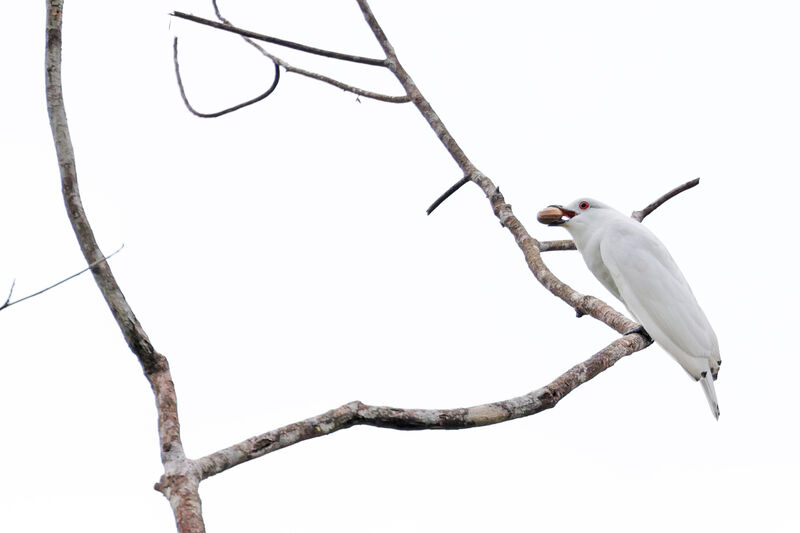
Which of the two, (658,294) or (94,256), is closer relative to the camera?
(94,256)

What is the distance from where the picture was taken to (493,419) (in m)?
3.03

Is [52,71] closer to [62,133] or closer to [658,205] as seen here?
[62,133]

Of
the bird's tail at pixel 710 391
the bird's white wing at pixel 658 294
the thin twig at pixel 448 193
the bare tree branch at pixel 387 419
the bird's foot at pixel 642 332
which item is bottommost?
the bare tree branch at pixel 387 419

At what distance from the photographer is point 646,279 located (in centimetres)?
567

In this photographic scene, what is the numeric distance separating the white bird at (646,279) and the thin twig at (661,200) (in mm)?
400

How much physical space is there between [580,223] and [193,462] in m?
4.00

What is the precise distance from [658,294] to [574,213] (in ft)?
2.83

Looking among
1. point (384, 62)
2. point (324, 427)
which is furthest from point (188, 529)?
point (384, 62)

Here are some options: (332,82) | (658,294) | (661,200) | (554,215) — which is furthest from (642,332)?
(332,82)

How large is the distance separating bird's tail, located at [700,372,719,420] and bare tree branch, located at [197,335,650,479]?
7.13 ft

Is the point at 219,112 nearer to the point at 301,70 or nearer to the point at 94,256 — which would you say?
the point at 301,70

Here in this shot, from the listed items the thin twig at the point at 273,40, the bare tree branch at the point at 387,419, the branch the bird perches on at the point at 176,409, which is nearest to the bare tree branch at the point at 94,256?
the branch the bird perches on at the point at 176,409

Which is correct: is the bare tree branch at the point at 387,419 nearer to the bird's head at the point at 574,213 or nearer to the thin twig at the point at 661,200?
the bird's head at the point at 574,213

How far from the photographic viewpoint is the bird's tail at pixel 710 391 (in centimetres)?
532
